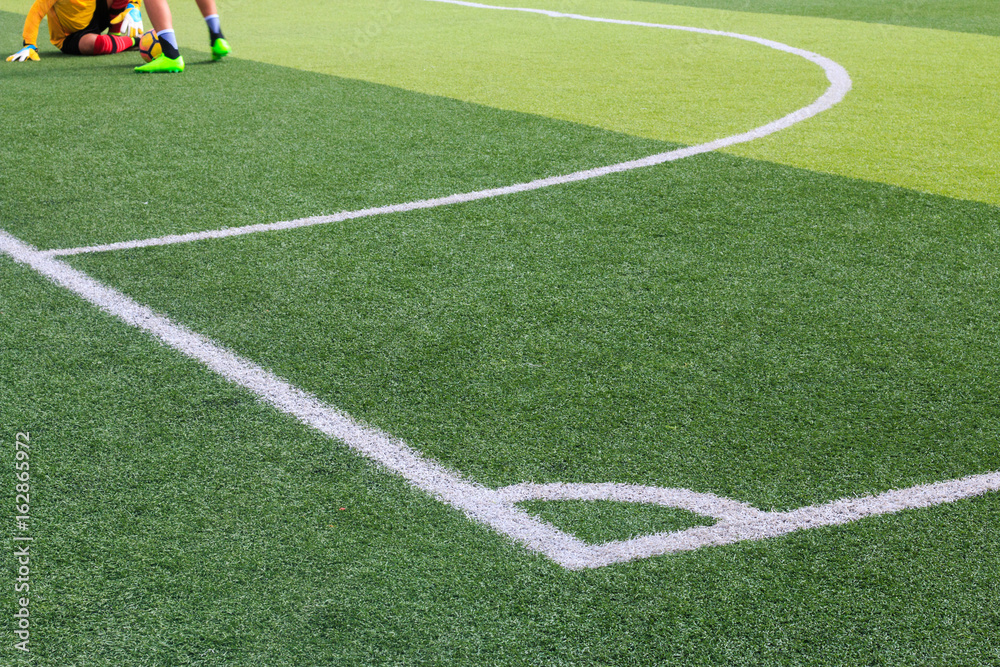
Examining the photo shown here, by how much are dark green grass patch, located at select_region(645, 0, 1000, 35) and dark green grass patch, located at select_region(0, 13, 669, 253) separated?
5.22 m

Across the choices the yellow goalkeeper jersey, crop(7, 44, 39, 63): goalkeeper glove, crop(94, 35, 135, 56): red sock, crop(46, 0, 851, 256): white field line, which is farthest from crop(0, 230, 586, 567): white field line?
the yellow goalkeeper jersey

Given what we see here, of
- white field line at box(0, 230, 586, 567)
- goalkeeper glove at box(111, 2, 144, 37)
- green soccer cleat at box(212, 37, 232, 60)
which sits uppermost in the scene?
goalkeeper glove at box(111, 2, 144, 37)

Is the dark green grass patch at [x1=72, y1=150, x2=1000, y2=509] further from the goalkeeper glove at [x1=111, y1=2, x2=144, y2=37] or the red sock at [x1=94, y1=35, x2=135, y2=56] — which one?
the goalkeeper glove at [x1=111, y1=2, x2=144, y2=37]

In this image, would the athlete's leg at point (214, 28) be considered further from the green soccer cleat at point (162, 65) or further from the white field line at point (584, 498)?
the white field line at point (584, 498)

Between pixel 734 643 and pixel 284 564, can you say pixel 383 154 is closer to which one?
pixel 284 564

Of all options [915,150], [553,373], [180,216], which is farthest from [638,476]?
[915,150]

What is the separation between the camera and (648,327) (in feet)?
10.1

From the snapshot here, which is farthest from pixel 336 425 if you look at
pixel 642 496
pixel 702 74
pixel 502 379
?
pixel 702 74

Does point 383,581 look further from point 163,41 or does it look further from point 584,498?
point 163,41

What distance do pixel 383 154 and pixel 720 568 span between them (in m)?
3.34

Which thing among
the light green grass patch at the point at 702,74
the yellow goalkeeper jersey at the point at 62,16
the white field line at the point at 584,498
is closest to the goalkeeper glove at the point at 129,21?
the yellow goalkeeper jersey at the point at 62,16

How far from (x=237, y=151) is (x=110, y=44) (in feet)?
12.2

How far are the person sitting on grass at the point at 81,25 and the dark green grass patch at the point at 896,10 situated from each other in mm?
5600

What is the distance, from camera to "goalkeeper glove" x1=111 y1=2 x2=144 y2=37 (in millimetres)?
8242
